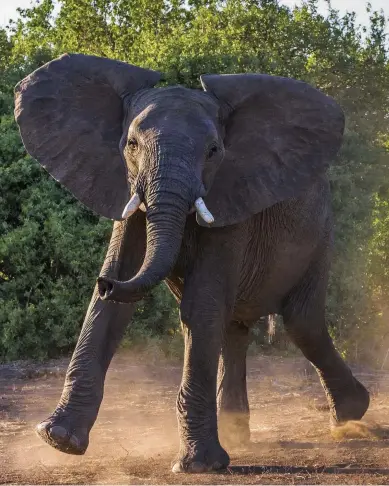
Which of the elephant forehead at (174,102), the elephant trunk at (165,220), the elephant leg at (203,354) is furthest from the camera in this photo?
the elephant forehead at (174,102)

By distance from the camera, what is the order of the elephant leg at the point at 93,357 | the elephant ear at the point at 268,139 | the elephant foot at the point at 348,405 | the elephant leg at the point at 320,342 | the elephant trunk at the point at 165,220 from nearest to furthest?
the elephant trunk at the point at 165,220
the elephant leg at the point at 93,357
the elephant ear at the point at 268,139
the elephant leg at the point at 320,342
the elephant foot at the point at 348,405

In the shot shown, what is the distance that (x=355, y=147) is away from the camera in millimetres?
15188

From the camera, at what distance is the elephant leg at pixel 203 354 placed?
5867 mm

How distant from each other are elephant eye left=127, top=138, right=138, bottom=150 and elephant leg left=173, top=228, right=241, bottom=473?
0.66 m

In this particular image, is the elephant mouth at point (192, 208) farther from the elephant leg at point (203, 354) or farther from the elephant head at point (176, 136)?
the elephant leg at point (203, 354)

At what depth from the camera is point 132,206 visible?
5734mm

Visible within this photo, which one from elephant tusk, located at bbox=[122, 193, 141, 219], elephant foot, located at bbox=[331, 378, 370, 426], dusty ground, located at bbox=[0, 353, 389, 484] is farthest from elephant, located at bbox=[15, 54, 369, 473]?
elephant foot, located at bbox=[331, 378, 370, 426]

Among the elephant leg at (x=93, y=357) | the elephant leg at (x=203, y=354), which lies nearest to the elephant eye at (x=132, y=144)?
the elephant leg at (x=93, y=357)

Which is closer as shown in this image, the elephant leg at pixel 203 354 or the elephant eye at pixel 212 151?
the elephant leg at pixel 203 354

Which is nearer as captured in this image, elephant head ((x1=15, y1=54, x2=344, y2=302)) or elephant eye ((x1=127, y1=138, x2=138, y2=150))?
elephant head ((x1=15, y1=54, x2=344, y2=302))

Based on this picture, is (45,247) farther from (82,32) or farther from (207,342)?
(82,32)

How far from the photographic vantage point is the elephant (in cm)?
575

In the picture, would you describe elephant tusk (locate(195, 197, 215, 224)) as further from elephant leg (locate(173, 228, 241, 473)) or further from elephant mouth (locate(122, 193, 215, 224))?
elephant leg (locate(173, 228, 241, 473))

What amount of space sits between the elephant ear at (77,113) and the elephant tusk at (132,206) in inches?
26.0
